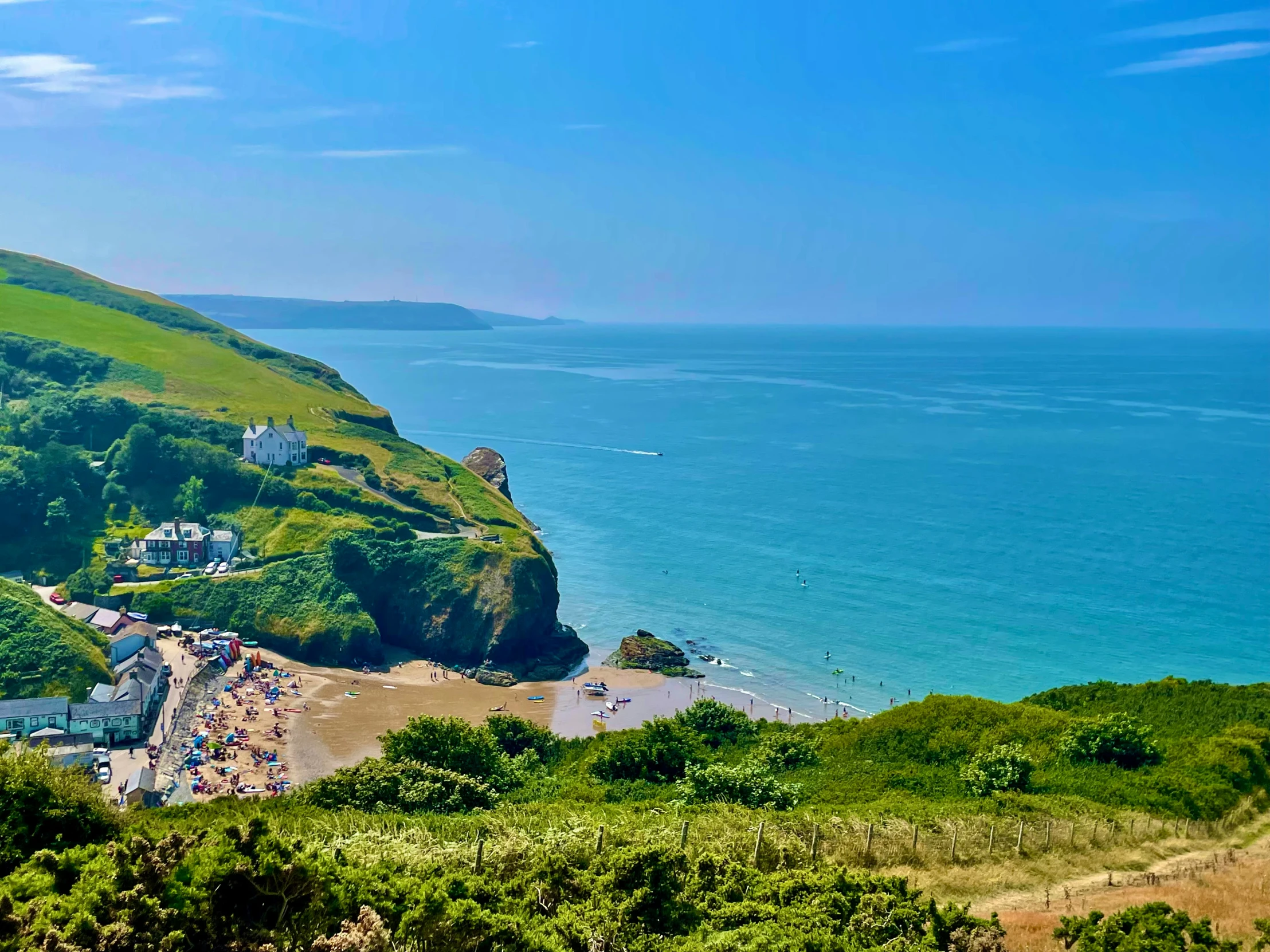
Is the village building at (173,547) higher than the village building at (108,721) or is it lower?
higher

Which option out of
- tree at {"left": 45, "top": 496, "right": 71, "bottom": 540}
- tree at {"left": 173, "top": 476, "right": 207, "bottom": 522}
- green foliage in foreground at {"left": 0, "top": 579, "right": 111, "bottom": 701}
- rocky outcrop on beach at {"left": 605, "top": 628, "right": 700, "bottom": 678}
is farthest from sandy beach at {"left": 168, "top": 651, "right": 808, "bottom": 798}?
tree at {"left": 45, "top": 496, "right": 71, "bottom": 540}

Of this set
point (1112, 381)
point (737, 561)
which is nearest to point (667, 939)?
point (737, 561)

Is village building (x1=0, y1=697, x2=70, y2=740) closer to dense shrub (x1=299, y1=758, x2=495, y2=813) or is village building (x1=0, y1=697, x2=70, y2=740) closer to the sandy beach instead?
the sandy beach

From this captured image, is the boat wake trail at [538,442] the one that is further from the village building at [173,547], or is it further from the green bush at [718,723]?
the green bush at [718,723]

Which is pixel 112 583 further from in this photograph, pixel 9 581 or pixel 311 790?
pixel 311 790

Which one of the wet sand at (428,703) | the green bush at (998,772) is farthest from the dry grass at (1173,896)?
the wet sand at (428,703)

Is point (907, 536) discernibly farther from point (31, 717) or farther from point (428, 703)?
point (31, 717)
